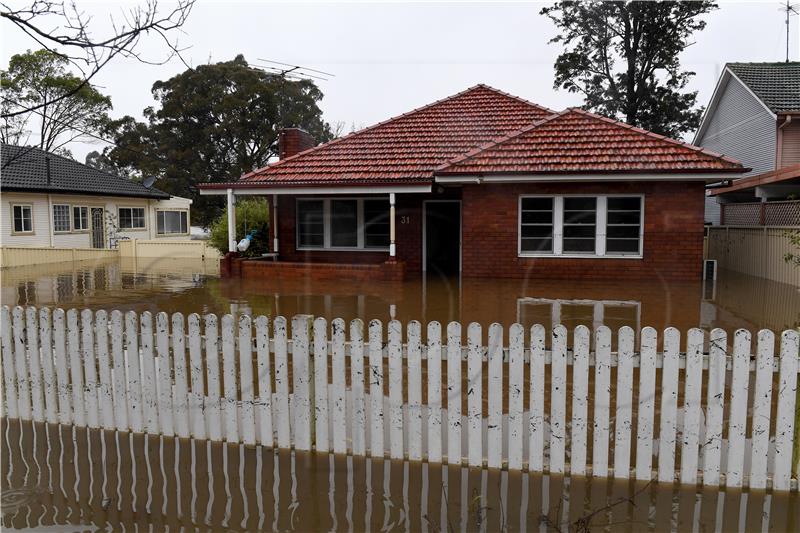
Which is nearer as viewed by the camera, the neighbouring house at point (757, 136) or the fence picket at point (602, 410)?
the fence picket at point (602, 410)

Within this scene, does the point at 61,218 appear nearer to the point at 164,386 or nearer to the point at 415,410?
the point at 164,386

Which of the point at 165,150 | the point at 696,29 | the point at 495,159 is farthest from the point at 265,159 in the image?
the point at 495,159

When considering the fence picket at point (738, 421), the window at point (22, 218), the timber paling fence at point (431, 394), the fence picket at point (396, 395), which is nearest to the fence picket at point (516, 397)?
the timber paling fence at point (431, 394)

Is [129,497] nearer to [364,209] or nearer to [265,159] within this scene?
[364,209]

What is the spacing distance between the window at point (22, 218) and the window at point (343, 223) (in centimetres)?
1359

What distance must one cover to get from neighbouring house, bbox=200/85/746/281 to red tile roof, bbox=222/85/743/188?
44mm

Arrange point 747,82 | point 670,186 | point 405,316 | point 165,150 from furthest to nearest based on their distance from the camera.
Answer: point 165,150, point 747,82, point 670,186, point 405,316

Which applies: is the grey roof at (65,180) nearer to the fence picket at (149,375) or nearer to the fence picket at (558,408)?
the fence picket at (149,375)

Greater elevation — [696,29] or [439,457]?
[696,29]

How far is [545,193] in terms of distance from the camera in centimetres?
1452

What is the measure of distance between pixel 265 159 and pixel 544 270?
32.7m

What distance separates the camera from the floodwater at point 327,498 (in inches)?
144

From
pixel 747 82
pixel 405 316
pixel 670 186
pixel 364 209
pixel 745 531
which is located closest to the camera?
pixel 745 531

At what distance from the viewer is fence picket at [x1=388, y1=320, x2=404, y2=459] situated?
4344 millimetres
